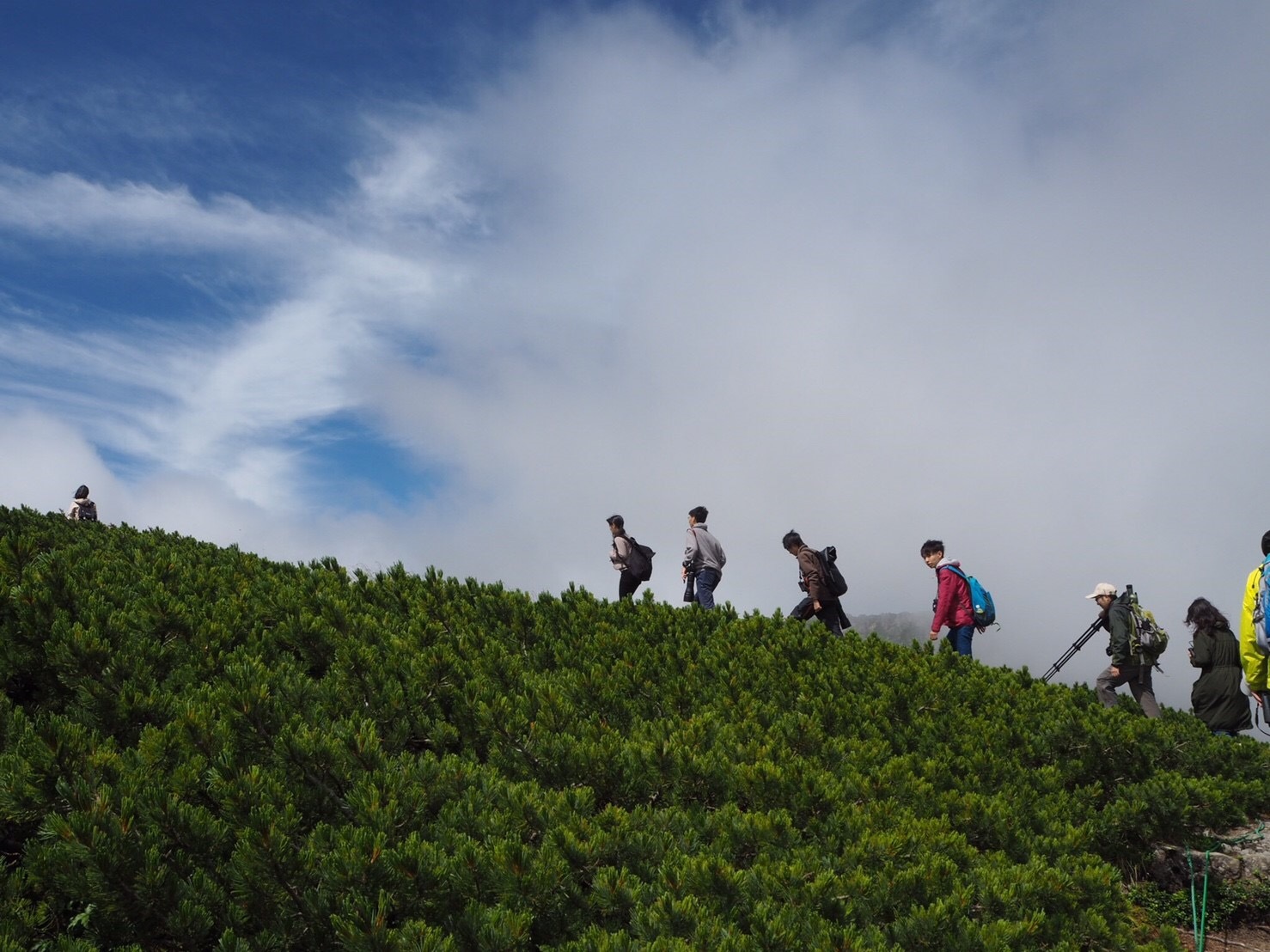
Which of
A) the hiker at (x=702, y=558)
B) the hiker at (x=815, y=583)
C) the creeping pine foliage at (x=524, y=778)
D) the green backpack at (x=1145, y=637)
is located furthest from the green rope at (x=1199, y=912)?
the hiker at (x=702, y=558)

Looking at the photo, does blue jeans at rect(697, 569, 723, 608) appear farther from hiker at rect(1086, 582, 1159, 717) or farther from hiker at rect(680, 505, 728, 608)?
hiker at rect(1086, 582, 1159, 717)

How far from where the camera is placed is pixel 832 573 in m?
13.3

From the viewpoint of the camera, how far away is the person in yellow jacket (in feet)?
28.4

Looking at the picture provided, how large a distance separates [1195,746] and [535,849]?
571cm

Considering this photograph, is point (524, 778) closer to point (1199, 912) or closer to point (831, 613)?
point (1199, 912)

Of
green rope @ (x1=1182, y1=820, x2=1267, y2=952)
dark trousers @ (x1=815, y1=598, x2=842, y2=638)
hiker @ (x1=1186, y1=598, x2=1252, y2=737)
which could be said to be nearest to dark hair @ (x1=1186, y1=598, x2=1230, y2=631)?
hiker @ (x1=1186, y1=598, x2=1252, y2=737)

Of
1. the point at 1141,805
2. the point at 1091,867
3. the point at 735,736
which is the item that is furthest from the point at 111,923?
the point at 1141,805

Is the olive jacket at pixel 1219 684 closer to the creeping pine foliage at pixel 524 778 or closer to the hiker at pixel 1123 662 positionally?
the hiker at pixel 1123 662

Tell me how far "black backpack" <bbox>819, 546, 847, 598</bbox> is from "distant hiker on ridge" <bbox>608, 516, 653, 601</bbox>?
3.36 metres

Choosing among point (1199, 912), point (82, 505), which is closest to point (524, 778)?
point (1199, 912)

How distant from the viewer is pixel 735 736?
5762 mm

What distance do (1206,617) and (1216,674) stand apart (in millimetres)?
671

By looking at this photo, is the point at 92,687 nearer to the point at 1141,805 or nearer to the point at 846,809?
the point at 846,809

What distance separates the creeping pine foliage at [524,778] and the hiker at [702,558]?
6764 mm
